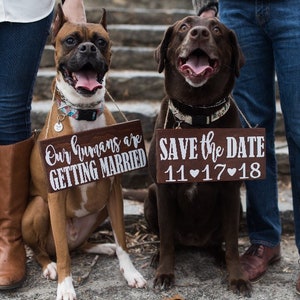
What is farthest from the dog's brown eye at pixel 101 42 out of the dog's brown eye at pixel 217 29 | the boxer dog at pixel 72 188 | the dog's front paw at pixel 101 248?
the dog's front paw at pixel 101 248

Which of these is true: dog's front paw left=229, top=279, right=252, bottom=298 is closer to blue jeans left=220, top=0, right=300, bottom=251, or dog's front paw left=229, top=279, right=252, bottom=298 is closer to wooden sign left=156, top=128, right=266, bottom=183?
blue jeans left=220, top=0, right=300, bottom=251

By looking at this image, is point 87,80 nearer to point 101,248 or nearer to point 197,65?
point 197,65

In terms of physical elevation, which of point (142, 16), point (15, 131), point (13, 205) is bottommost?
point (13, 205)

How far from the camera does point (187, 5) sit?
610cm

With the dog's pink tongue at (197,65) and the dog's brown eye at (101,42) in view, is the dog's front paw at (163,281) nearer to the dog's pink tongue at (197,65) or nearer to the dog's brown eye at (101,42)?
the dog's pink tongue at (197,65)

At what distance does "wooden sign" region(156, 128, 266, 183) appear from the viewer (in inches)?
93.0

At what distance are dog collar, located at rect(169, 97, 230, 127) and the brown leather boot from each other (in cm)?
84

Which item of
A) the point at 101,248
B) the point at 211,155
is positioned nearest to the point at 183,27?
Answer: the point at 211,155

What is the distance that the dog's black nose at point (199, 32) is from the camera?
2254mm

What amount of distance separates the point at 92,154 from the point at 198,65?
2.24 ft

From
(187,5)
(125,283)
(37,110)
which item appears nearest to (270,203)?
(125,283)

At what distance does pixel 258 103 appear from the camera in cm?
264

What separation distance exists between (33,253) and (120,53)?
244 cm

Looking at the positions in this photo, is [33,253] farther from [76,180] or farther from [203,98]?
[203,98]
